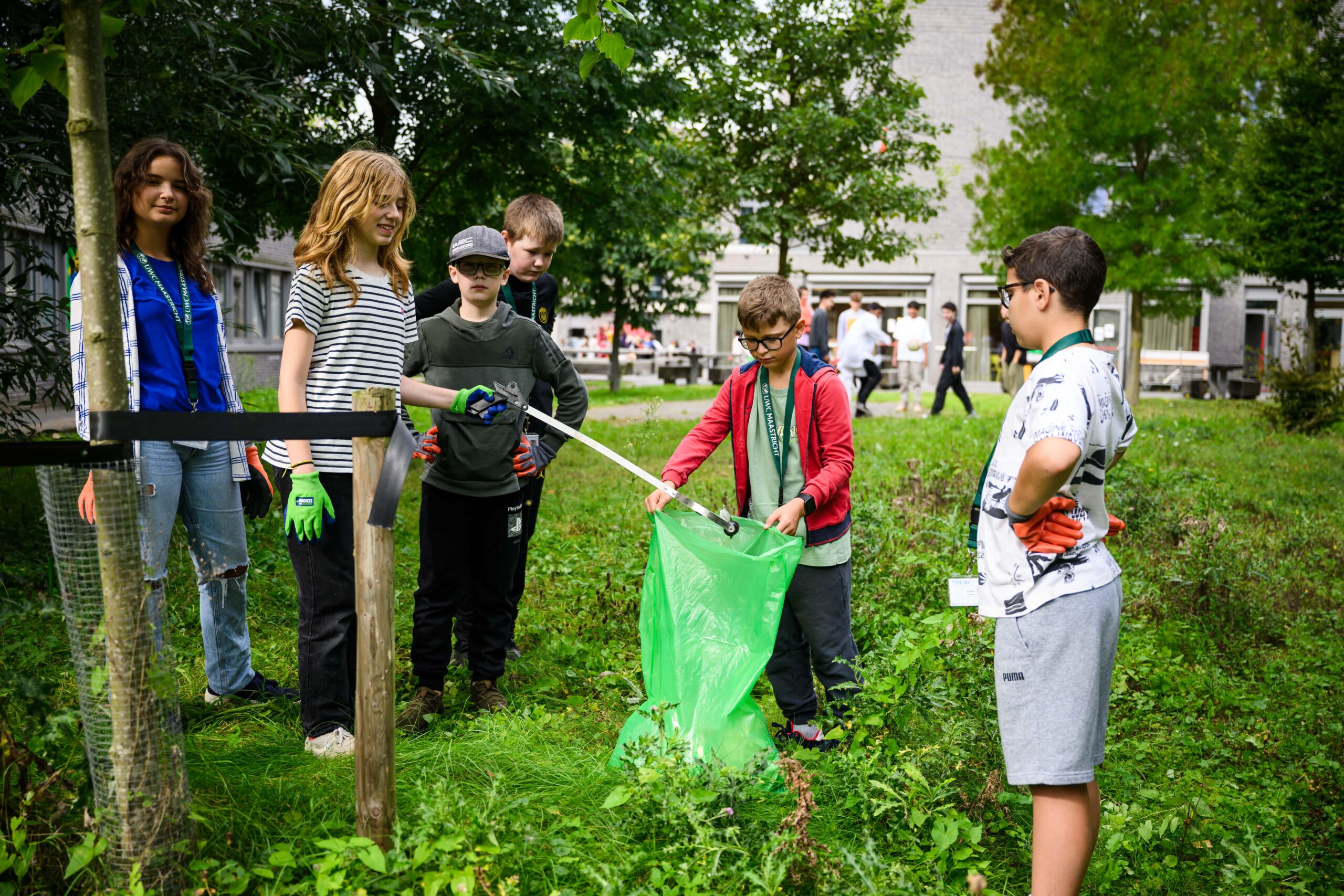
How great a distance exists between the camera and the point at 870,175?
49.4 ft

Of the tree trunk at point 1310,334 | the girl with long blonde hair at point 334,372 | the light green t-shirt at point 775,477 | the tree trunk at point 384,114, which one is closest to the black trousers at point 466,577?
the girl with long blonde hair at point 334,372

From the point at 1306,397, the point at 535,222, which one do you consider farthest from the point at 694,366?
the point at 535,222

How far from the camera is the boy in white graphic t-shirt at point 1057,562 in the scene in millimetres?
2262

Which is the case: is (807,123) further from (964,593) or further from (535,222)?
(964,593)

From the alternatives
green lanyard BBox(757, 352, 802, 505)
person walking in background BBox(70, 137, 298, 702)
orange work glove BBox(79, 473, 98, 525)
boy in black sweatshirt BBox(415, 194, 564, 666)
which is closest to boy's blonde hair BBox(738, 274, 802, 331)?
green lanyard BBox(757, 352, 802, 505)

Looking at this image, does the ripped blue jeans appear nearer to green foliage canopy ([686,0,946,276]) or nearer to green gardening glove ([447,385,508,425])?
green gardening glove ([447,385,508,425])

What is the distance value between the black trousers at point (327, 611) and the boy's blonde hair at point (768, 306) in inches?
52.7

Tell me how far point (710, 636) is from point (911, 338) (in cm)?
1344

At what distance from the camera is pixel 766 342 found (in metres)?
3.25

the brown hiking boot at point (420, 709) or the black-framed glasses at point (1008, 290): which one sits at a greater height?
the black-framed glasses at point (1008, 290)

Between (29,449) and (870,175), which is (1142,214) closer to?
(870,175)

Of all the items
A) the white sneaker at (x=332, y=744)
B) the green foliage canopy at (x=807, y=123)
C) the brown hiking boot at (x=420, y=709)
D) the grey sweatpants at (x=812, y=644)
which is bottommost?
the brown hiking boot at (x=420, y=709)

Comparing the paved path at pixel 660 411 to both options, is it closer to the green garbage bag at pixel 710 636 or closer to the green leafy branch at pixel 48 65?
the green garbage bag at pixel 710 636

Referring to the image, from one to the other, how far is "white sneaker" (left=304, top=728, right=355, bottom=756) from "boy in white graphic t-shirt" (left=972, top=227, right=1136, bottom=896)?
1849mm
